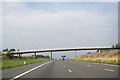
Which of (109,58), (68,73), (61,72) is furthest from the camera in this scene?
(109,58)

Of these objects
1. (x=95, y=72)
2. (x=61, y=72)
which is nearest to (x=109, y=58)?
(x=95, y=72)

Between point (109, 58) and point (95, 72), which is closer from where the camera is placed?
point (95, 72)

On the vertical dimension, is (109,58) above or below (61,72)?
below

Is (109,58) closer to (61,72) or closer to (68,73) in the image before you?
(61,72)

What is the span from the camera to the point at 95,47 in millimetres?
106000

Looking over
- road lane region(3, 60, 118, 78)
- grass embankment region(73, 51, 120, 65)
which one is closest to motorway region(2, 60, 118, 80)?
road lane region(3, 60, 118, 78)

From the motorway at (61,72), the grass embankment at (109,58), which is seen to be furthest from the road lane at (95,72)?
the grass embankment at (109,58)

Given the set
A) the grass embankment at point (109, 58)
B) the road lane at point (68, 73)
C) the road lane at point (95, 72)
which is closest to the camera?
the road lane at point (95, 72)

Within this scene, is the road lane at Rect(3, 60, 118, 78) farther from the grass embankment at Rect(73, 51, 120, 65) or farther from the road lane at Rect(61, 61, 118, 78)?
the grass embankment at Rect(73, 51, 120, 65)

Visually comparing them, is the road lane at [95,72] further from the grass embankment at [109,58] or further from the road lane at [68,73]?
the grass embankment at [109,58]

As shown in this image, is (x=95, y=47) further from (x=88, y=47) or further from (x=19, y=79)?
(x=19, y=79)

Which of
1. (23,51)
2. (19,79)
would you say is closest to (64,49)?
(23,51)

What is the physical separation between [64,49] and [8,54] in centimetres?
3091

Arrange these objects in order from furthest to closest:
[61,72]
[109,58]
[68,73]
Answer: [109,58]
[61,72]
[68,73]
